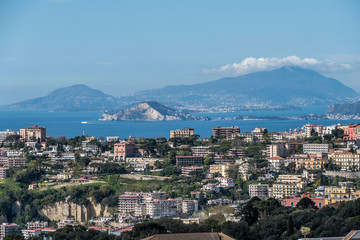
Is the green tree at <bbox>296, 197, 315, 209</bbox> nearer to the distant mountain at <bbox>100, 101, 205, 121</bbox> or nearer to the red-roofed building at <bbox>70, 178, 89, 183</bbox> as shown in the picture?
the red-roofed building at <bbox>70, 178, 89, 183</bbox>

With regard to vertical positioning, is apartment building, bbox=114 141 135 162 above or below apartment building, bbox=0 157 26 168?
above

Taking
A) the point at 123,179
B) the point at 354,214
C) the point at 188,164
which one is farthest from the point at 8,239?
the point at 188,164

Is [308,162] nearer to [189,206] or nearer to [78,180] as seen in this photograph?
[189,206]

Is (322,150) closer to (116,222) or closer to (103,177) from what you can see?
A: (103,177)

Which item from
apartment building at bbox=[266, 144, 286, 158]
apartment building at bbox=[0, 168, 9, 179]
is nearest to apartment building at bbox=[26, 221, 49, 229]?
apartment building at bbox=[0, 168, 9, 179]

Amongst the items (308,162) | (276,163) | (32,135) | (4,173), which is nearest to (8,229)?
(4,173)

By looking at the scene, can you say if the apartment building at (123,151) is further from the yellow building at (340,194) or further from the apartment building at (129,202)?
Result: the yellow building at (340,194)

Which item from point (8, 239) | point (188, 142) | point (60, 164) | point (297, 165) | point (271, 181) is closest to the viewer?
point (8, 239)
